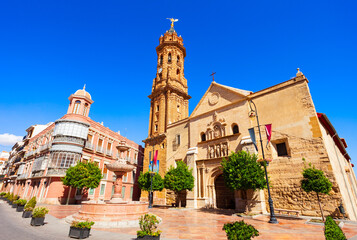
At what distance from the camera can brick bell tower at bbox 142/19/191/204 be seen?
30.1 meters

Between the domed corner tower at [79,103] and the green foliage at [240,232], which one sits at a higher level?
the domed corner tower at [79,103]

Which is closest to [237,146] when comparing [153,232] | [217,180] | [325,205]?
[217,180]

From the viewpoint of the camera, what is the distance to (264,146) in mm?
17359

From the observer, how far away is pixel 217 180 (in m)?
20.4

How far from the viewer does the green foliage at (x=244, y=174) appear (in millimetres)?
13953

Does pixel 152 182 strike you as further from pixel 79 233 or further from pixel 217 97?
pixel 79 233

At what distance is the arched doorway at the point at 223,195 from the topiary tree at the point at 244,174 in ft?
18.2

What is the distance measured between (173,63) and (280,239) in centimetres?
3508

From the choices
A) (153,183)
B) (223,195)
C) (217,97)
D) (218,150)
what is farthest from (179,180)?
(217,97)

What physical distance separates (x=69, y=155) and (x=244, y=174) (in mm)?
21981

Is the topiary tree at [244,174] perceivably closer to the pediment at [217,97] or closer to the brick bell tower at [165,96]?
the pediment at [217,97]

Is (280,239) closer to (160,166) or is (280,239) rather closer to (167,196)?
(167,196)

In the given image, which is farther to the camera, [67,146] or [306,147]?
[67,146]

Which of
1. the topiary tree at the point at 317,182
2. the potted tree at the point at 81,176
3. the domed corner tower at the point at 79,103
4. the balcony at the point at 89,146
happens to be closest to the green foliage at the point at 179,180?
the potted tree at the point at 81,176
